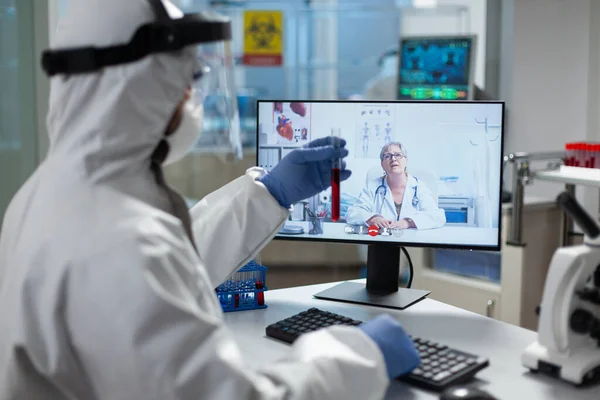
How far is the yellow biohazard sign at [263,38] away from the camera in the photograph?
170 inches

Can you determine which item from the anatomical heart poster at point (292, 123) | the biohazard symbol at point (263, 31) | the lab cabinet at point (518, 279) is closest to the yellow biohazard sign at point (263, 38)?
the biohazard symbol at point (263, 31)

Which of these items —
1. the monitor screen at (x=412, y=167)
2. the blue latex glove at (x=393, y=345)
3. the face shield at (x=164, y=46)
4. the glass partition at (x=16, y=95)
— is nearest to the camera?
the face shield at (x=164, y=46)

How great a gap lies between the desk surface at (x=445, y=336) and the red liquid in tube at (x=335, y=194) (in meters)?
0.21

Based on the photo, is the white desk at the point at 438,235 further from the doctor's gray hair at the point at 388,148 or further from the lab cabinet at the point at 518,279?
the lab cabinet at the point at 518,279

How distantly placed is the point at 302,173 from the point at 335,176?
73 mm

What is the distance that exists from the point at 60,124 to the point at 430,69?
7.56 ft

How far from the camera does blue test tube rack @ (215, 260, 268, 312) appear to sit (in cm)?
159

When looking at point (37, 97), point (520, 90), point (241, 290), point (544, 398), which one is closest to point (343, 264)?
point (520, 90)

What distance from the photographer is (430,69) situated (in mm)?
3076

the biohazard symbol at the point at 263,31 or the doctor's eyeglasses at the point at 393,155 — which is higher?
the biohazard symbol at the point at 263,31

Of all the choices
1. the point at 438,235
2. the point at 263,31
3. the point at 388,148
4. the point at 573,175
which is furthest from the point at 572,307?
the point at 263,31

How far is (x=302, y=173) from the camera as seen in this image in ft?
5.13

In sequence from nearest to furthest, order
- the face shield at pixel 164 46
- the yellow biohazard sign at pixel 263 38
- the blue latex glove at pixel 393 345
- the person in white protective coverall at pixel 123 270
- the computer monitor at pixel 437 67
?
1. the person in white protective coverall at pixel 123 270
2. the face shield at pixel 164 46
3. the blue latex glove at pixel 393 345
4. the computer monitor at pixel 437 67
5. the yellow biohazard sign at pixel 263 38

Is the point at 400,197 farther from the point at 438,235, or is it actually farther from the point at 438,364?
the point at 438,364
